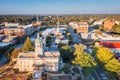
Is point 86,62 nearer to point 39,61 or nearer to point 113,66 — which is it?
point 113,66

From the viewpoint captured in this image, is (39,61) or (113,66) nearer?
(113,66)

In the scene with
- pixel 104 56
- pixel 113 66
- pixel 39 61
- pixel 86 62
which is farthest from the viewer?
pixel 104 56

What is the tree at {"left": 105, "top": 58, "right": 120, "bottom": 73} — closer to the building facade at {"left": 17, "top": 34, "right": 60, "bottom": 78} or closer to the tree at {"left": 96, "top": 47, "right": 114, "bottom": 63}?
the tree at {"left": 96, "top": 47, "right": 114, "bottom": 63}

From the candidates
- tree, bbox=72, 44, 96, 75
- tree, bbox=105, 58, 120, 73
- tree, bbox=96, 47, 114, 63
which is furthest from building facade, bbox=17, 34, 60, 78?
tree, bbox=105, 58, 120, 73

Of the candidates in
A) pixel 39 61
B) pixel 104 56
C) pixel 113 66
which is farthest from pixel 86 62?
pixel 39 61

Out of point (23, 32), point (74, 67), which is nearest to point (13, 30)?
point (23, 32)

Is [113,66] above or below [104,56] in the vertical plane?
below

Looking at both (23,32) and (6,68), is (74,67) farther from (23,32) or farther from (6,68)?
(23,32)

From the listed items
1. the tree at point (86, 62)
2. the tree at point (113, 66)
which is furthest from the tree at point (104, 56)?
the tree at point (113, 66)

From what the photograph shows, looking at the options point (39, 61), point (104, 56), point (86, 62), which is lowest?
point (39, 61)

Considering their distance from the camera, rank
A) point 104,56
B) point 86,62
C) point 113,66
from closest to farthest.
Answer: point 113,66 < point 86,62 < point 104,56

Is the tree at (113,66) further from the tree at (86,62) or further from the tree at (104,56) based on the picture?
the tree at (104,56)

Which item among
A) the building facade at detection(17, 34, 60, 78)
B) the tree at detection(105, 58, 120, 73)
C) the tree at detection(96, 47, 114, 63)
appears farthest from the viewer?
the tree at detection(96, 47, 114, 63)
